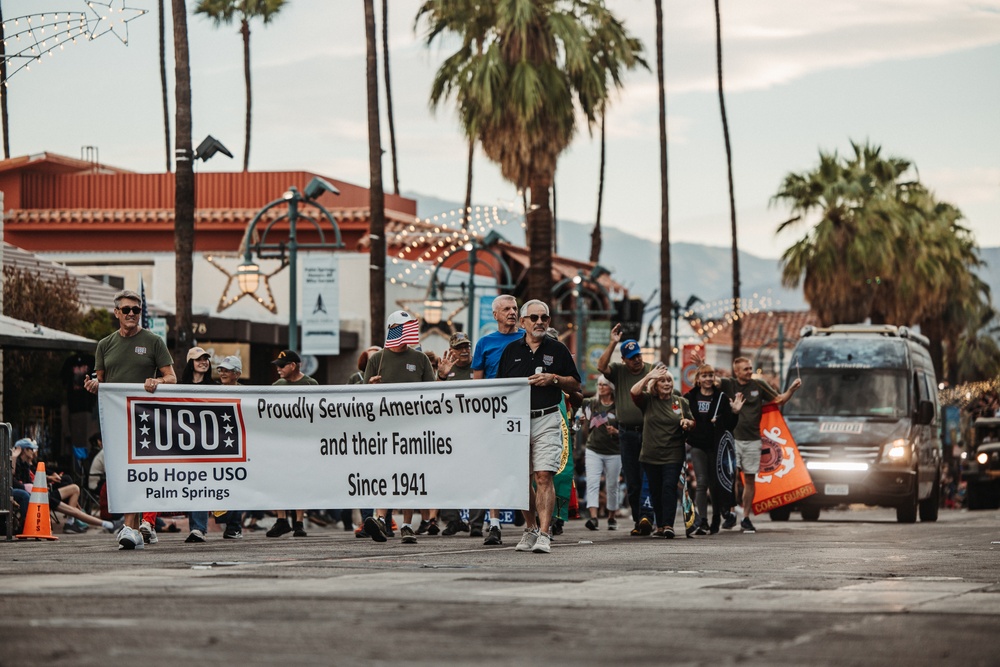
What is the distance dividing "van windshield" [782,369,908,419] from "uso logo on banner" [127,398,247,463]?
12972mm

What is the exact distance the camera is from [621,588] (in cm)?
870

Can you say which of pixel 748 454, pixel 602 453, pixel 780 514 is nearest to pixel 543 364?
pixel 602 453

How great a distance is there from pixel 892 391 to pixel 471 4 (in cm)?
1412

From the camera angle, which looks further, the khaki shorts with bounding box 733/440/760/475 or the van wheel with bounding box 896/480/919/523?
the van wheel with bounding box 896/480/919/523

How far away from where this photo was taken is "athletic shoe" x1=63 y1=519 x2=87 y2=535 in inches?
763

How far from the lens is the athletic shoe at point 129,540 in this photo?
12.8 m

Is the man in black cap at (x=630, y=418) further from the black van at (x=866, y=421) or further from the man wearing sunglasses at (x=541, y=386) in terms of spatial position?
the black van at (x=866, y=421)

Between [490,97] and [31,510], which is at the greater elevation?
[490,97]

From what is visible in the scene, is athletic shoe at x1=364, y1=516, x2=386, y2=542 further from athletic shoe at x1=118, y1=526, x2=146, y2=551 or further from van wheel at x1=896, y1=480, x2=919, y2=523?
van wheel at x1=896, y1=480, x2=919, y2=523

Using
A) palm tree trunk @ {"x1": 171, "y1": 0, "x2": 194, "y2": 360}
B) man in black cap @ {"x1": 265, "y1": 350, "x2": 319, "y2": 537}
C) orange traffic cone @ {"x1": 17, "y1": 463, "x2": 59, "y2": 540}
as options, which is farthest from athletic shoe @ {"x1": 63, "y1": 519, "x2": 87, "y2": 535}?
palm tree trunk @ {"x1": 171, "y1": 0, "x2": 194, "y2": 360}

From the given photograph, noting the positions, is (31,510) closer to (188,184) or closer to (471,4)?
(188,184)

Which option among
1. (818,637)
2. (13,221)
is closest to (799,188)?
(13,221)

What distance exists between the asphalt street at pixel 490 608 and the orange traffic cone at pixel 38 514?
166 inches

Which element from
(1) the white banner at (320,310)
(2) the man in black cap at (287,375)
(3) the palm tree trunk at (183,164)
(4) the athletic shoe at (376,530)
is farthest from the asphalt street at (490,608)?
(1) the white banner at (320,310)
